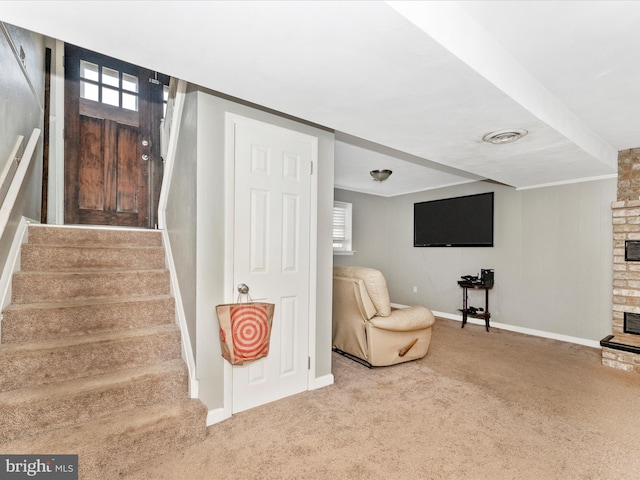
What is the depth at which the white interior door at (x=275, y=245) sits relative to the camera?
227 cm

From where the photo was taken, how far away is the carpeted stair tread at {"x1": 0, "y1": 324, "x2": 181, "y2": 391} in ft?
5.92

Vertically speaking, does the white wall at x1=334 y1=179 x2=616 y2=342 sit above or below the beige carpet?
above

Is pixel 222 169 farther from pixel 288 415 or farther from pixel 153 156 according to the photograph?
pixel 153 156

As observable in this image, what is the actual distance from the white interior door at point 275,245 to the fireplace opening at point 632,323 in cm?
359

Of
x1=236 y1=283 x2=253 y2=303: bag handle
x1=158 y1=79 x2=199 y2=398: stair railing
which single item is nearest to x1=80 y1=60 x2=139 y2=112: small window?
x1=158 y1=79 x2=199 y2=398: stair railing

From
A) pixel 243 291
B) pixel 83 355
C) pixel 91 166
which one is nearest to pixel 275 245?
pixel 243 291

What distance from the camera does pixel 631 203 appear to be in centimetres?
342

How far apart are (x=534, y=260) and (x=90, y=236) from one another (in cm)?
536

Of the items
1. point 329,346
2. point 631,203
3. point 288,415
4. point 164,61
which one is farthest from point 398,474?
point 631,203

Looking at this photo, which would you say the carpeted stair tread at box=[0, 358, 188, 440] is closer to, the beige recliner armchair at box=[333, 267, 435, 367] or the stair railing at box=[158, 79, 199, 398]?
the stair railing at box=[158, 79, 199, 398]

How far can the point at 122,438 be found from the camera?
66.4 inches

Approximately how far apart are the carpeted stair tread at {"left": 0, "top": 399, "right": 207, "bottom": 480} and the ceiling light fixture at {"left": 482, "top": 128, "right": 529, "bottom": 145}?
9.49 feet

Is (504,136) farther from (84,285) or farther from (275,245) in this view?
(84,285)

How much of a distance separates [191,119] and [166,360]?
5.70ft
